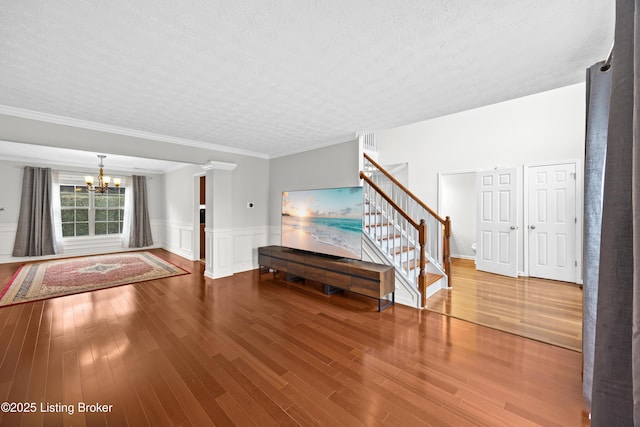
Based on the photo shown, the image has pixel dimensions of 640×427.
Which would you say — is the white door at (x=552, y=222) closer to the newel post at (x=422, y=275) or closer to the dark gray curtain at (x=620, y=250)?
the newel post at (x=422, y=275)

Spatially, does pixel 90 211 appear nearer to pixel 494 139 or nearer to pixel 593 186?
pixel 593 186

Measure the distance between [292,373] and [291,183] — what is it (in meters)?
3.32

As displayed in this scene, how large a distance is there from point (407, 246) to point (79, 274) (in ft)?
18.7

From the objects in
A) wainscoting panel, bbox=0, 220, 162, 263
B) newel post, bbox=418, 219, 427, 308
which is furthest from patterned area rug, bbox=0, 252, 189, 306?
newel post, bbox=418, 219, 427, 308

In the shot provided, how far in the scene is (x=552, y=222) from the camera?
4.22 m

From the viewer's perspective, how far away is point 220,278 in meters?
4.51

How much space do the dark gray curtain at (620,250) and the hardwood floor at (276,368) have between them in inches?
45.0

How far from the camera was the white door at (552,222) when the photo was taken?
406cm

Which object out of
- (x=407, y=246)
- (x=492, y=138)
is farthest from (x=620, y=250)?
(x=492, y=138)

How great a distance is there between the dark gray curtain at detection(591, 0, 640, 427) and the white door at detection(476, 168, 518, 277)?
4.50 meters

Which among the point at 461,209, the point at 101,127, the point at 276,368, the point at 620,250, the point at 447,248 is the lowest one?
the point at 276,368

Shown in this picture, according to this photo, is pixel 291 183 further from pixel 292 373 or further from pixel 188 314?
pixel 292 373

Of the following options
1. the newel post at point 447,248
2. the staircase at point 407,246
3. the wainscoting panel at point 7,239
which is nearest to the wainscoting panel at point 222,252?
the staircase at point 407,246

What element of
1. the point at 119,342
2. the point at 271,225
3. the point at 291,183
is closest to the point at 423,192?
the point at 291,183
